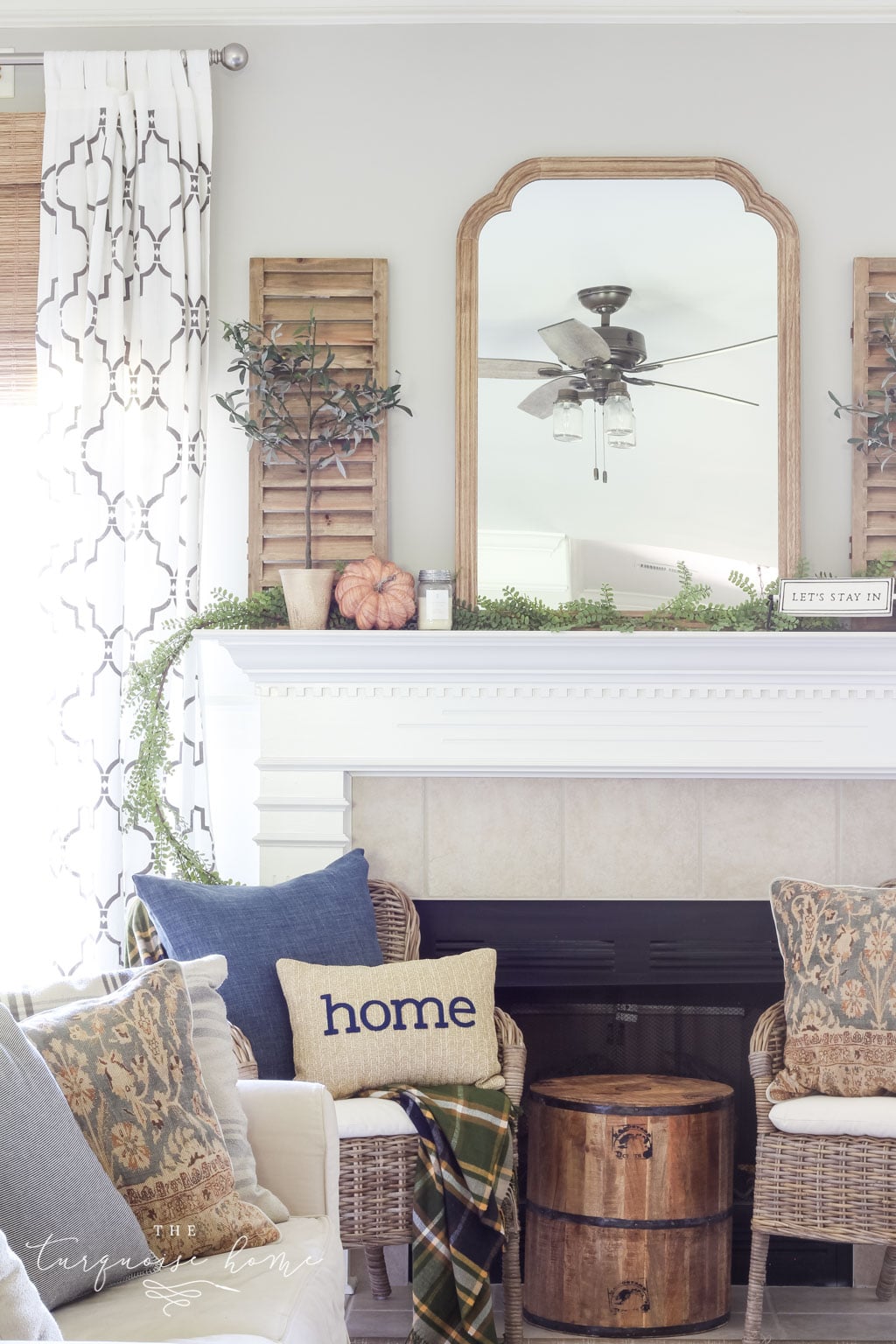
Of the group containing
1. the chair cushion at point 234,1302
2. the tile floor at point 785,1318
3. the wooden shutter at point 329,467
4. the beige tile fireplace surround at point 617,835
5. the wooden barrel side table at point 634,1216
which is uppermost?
the wooden shutter at point 329,467

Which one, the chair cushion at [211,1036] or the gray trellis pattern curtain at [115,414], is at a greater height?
the gray trellis pattern curtain at [115,414]

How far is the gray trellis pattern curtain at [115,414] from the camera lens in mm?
3014

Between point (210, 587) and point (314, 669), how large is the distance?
1.33 ft

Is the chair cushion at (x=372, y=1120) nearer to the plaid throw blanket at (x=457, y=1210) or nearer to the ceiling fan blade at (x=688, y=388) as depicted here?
the plaid throw blanket at (x=457, y=1210)

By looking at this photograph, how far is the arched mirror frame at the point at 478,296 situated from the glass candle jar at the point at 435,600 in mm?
132

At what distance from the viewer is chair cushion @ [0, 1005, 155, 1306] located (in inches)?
58.6

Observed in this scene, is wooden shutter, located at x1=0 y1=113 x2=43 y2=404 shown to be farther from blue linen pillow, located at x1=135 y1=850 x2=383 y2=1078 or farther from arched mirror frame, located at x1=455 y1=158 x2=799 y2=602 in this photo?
blue linen pillow, located at x1=135 y1=850 x2=383 y2=1078

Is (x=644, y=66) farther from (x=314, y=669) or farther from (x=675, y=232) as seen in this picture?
(x=314, y=669)

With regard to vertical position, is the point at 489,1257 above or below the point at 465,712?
below

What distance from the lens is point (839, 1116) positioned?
2.45 m

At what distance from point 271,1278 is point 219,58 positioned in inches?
110

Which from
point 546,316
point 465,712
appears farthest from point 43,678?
point 546,316

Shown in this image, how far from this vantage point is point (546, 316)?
3107 mm

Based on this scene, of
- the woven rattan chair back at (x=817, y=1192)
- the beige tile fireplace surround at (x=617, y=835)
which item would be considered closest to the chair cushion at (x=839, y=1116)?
the woven rattan chair back at (x=817, y=1192)
